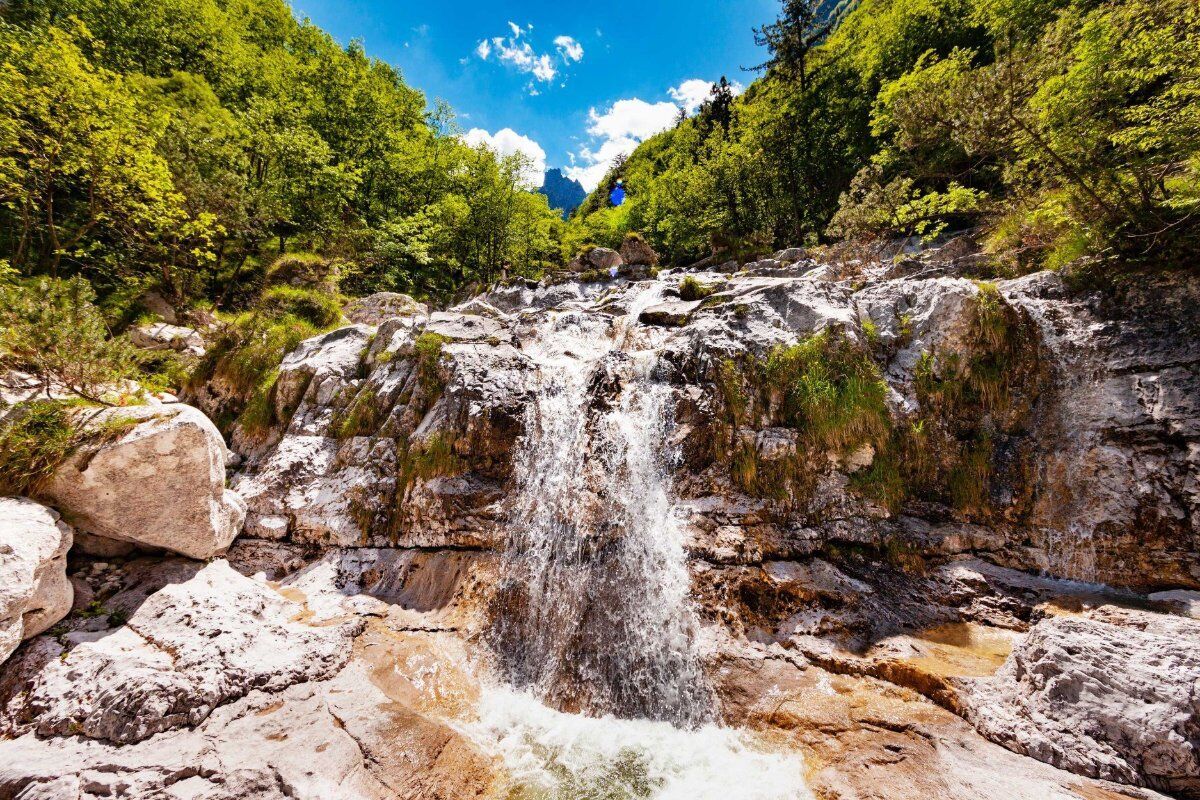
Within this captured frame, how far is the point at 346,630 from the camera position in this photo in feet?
21.0

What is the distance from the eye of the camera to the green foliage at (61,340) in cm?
587

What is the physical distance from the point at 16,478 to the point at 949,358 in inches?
606

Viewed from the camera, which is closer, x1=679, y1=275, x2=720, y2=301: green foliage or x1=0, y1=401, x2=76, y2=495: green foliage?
x1=0, y1=401, x2=76, y2=495: green foliage

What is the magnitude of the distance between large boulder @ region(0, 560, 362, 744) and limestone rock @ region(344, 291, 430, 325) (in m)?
10.7

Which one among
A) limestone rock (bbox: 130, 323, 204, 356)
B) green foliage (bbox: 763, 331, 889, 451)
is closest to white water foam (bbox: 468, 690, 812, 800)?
green foliage (bbox: 763, 331, 889, 451)

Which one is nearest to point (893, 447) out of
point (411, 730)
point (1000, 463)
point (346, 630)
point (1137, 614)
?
point (1000, 463)

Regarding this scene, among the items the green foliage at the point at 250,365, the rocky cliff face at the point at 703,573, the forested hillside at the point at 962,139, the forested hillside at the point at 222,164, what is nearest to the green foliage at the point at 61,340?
the rocky cliff face at the point at 703,573

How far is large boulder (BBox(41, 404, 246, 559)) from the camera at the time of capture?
5.92 meters

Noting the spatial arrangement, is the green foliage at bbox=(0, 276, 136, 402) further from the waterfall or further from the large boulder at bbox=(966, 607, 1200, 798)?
the large boulder at bbox=(966, 607, 1200, 798)

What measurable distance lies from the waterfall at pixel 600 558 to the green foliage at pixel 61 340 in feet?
22.2

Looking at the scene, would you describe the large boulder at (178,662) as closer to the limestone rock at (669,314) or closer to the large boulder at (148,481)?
the large boulder at (148,481)

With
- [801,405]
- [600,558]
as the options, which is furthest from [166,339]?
[801,405]

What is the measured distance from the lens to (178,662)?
16.5ft

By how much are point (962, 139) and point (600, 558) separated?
1364 centimetres
